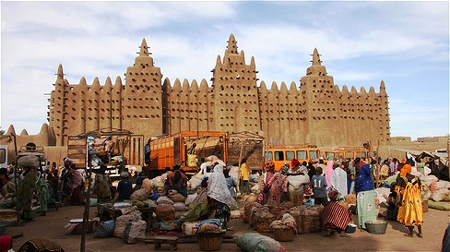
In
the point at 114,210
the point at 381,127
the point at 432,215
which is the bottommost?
the point at 432,215

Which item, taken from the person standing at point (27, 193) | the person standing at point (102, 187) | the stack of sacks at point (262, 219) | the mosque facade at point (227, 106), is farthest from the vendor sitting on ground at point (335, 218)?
the mosque facade at point (227, 106)

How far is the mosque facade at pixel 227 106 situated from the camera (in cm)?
3578

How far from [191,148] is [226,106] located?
63.3 feet

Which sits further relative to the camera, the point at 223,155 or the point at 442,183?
the point at 223,155

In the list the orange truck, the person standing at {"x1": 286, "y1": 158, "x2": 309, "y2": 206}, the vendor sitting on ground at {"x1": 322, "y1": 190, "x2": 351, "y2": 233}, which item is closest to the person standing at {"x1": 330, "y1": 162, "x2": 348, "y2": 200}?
the person standing at {"x1": 286, "y1": 158, "x2": 309, "y2": 206}

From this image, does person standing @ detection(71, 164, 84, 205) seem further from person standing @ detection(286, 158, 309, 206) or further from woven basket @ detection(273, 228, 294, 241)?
woven basket @ detection(273, 228, 294, 241)

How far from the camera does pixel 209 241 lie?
6988mm

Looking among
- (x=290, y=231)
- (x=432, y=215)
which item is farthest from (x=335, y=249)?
(x=432, y=215)

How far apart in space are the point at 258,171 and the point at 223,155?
138 inches

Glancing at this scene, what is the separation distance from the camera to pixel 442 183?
14.3 metres

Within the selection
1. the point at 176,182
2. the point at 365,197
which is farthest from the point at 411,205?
the point at 176,182

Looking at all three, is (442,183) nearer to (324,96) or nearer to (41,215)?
(41,215)

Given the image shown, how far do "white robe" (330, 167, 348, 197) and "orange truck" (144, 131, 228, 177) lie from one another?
326 inches

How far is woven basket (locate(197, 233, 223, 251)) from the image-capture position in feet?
22.9
